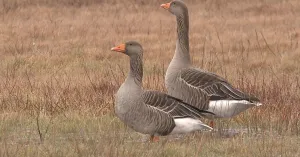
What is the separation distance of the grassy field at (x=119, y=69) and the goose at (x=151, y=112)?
0.21m

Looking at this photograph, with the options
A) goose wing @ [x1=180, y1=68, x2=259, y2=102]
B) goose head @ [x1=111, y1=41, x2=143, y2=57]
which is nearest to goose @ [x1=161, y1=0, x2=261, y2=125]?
goose wing @ [x1=180, y1=68, x2=259, y2=102]

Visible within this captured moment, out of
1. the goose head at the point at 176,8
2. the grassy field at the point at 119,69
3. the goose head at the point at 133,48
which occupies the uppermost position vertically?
the goose head at the point at 176,8

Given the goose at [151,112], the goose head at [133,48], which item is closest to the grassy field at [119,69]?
the goose at [151,112]

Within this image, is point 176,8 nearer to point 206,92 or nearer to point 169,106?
point 206,92

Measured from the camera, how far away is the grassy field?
811 cm

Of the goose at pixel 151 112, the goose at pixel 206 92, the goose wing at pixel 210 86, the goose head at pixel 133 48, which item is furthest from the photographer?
the goose wing at pixel 210 86

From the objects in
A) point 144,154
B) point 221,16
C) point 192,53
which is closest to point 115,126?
point 144,154

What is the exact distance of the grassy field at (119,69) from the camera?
811 centimetres

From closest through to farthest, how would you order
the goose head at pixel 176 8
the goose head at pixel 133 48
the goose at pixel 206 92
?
the goose head at pixel 133 48
the goose at pixel 206 92
the goose head at pixel 176 8

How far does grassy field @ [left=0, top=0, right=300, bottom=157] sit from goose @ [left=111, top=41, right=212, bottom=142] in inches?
8.3

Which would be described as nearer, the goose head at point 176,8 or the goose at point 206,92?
the goose at point 206,92

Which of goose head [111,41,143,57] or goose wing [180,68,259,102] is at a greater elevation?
goose head [111,41,143,57]

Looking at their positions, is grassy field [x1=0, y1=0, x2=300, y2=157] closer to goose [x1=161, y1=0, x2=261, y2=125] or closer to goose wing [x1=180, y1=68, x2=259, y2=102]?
goose [x1=161, y1=0, x2=261, y2=125]

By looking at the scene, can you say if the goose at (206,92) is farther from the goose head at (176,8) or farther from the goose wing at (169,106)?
the goose head at (176,8)
